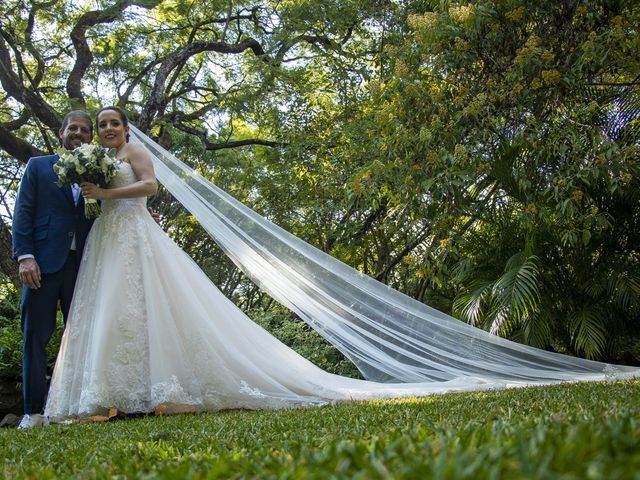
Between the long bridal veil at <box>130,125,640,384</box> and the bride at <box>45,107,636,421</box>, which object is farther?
the long bridal veil at <box>130,125,640,384</box>

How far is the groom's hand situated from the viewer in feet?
14.3

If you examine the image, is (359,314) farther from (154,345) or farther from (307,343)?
(307,343)

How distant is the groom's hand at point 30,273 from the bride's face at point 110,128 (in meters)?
1.14

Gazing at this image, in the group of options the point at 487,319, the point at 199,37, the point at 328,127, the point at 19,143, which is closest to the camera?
the point at 487,319

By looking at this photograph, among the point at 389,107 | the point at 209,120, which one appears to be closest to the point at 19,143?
the point at 209,120

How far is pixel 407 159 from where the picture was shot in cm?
539

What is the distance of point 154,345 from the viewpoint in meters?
4.45

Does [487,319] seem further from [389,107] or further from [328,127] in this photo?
[328,127]

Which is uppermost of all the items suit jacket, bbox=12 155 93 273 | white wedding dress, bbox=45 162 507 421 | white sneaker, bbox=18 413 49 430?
suit jacket, bbox=12 155 93 273

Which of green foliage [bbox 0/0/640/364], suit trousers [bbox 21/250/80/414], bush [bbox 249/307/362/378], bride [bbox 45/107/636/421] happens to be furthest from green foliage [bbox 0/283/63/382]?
green foliage [bbox 0/0/640/364]

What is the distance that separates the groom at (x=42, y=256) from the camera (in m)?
4.41

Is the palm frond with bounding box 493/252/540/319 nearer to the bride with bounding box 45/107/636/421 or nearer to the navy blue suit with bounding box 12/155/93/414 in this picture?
the bride with bounding box 45/107/636/421

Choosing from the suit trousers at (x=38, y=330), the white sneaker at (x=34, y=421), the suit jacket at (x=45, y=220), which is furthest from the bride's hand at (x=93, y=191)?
the white sneaker at (x=34, y=421)

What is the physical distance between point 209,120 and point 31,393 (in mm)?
7417
